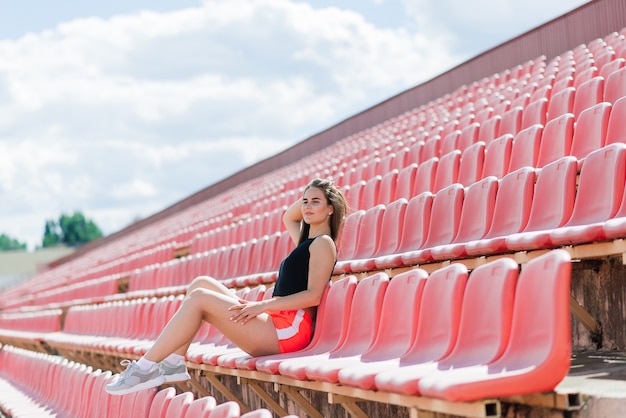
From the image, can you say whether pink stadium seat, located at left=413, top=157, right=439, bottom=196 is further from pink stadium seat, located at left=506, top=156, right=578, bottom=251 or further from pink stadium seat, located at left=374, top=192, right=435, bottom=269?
pink stadium seat, located at left=506, top=156, right=578, bottom=251

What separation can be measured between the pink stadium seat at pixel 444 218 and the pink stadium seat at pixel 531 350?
96 cm

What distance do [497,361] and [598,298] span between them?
55 cm

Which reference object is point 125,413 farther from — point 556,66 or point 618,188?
point 556,66

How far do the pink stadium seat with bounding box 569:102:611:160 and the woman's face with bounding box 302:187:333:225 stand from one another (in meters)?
0.83

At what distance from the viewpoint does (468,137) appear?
3459mm

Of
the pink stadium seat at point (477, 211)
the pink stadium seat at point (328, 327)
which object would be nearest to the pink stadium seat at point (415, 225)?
the pink stadium seat at point (477, 211)

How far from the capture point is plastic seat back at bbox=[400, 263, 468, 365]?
1420mm

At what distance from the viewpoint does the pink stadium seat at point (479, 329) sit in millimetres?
1282

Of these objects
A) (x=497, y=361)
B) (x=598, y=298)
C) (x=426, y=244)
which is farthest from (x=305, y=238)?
(x=497, y=361)

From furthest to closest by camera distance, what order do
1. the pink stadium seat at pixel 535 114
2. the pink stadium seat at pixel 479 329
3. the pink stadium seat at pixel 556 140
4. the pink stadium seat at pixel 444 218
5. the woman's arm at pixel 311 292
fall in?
the pink stadium seat at pixel 535 114, the pink stadium seat at pixel 556 140, the pink stadium seat at pixel 444 218, the woman's arm at pixel 311 292, the pink stadium seat at pixel 479 329

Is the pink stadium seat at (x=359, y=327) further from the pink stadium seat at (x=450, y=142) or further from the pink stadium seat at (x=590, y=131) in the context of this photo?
the pink stadium seat at (x=450, y=142)

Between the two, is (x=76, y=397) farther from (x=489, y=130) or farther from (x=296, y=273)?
(x=489, y=130)

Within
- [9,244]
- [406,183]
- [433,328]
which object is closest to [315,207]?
[433,328]

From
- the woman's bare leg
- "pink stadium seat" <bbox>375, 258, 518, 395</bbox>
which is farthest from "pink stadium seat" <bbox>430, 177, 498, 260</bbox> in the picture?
"pink stadium seat" <bbox>375, 258, 518, 395</bbox>
